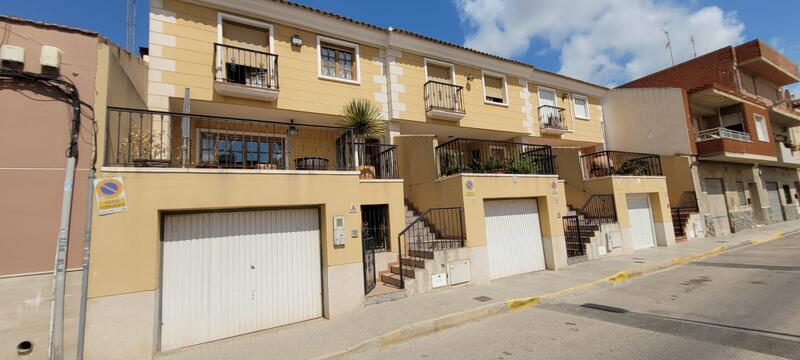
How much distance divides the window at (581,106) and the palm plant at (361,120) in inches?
456

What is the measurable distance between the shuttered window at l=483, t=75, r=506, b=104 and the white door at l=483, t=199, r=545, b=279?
18.2ft

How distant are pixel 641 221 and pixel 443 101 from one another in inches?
373

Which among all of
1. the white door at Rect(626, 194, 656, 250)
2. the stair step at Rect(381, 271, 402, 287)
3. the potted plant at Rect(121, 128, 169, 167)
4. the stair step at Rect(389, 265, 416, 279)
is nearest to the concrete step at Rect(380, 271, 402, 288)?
the stair step at Rect(381, 271, 402, 287)

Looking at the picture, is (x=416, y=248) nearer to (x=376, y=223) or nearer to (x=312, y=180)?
(x=376, y=223)

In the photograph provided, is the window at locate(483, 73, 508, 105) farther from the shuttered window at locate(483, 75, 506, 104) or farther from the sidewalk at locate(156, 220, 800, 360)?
the sidewalk at locate(156, 220, 800, 360)

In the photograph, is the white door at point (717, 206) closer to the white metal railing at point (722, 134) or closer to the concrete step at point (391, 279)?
the white metal railing at point (722, 134)

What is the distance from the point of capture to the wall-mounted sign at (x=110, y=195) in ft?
16.1

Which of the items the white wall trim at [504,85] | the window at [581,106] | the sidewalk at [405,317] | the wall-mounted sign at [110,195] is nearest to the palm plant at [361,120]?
the sidewalk at [405,317]

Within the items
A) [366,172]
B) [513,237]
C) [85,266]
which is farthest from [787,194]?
[85,266]

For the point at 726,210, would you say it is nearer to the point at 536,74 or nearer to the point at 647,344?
the point at 536,74

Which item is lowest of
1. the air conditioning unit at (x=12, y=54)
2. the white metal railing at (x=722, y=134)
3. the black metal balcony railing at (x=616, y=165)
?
the black metal balcony railing at (x=616, y=165)

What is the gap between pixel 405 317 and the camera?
605 cm

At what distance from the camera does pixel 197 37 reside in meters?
8.86

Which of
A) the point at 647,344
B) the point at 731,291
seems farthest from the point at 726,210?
the point at 647,344
